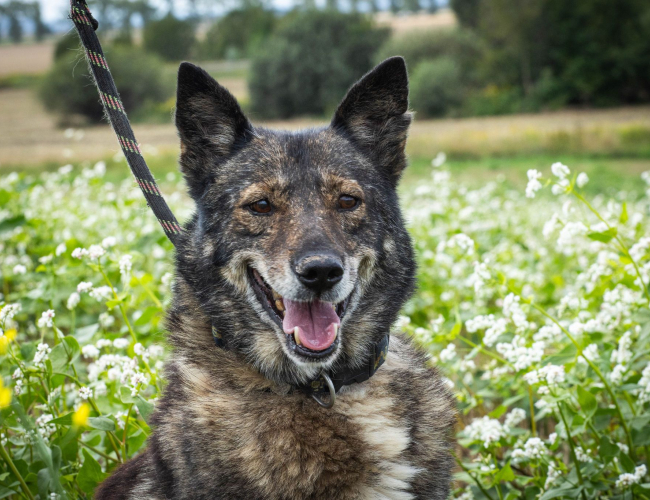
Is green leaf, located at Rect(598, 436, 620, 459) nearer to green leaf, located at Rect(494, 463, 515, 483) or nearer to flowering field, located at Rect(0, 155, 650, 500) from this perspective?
flowering field, located at Rect(0, 155, 650, 500)

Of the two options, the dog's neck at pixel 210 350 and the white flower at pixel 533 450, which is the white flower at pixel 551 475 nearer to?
the white flower at pixel 533 450

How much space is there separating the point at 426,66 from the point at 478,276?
43.2 metres

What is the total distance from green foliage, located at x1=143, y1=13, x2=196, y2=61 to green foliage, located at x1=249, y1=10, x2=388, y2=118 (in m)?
6.86

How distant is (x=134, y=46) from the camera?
147 feet

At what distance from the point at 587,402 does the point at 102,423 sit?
2.16 meters

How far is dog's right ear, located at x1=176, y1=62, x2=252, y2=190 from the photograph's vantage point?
277 cm

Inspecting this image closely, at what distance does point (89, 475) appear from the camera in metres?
2.74

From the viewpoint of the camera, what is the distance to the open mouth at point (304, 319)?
2463mm

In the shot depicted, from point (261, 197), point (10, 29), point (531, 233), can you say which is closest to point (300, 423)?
point (261, 197)

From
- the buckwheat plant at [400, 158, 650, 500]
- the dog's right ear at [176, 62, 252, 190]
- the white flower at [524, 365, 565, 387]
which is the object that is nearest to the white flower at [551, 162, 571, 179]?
the buckwheat plant at [400, 158, 650, 500]

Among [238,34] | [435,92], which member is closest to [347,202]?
[435,92]

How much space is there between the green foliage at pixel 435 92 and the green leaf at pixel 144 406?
131ft

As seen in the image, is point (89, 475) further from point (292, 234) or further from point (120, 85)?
point (120, 85)

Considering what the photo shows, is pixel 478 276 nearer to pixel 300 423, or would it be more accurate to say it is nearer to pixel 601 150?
pixel 300 423
